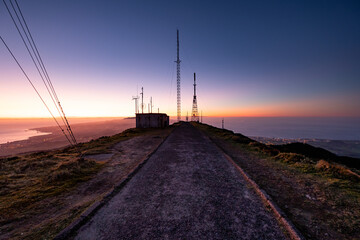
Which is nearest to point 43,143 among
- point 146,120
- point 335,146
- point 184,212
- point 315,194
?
point 146,120

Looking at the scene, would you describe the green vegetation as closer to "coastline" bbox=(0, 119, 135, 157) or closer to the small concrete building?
the small concrete building

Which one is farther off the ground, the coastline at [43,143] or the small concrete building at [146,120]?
the small concrete building at [146,120]

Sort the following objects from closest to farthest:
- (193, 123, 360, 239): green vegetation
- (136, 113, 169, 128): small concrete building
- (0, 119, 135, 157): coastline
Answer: (193, 123, 360, 239): green vegetation, (136, 113, 169, 128): small concrete building, (0, 119, 135, 157): coastline

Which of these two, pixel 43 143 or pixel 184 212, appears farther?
pixel 43 143

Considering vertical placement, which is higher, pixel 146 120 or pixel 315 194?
pixel 146 120

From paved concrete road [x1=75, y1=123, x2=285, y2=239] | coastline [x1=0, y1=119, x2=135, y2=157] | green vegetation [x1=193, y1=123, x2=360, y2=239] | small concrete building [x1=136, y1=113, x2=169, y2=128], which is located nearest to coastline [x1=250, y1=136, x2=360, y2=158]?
small concrete building [x1=136, y1=113, x2=169, y2=128]

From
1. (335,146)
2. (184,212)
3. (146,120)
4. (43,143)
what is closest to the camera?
(184,212)

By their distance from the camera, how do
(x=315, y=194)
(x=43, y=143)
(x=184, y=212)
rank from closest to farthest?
1. (x=184, y=212)
2. (x=315, y=194)
3. (x=43, y=143)

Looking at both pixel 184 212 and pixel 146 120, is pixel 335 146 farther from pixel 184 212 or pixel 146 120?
pixel 184 212

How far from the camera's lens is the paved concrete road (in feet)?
9.57

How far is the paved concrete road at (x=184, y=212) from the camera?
2.92 m

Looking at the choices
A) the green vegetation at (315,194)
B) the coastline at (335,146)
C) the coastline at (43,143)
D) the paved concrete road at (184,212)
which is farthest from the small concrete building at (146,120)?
the coastline at (335,146)

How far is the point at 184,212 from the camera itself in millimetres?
3557

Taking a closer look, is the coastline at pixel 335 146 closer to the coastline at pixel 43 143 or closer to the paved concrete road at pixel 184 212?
the paved concrete road at pixel 184 212
